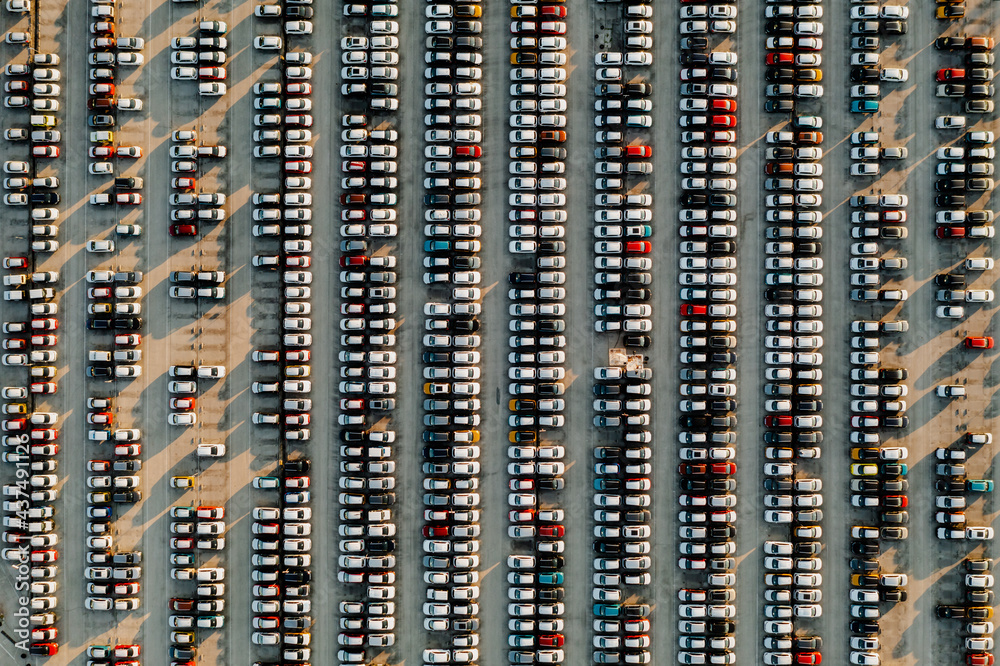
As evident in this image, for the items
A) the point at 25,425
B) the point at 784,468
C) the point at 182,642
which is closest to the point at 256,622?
the point at 182,642

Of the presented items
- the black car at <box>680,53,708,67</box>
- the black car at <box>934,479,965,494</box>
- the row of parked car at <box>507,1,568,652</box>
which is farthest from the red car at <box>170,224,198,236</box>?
the black car at <box>934,479,965,494</box>

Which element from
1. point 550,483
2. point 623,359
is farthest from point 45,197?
point 623,359

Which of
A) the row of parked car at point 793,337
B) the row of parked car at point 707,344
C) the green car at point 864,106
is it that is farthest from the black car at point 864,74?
the row of parked car at point 707,344

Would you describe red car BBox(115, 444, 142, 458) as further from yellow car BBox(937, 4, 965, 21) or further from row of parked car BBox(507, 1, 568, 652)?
yellow car BBox(937, 4, 965, 21)

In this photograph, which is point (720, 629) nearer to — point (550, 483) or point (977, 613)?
point (550, 483)

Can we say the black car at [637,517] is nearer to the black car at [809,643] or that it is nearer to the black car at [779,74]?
the black car at [809,643]
